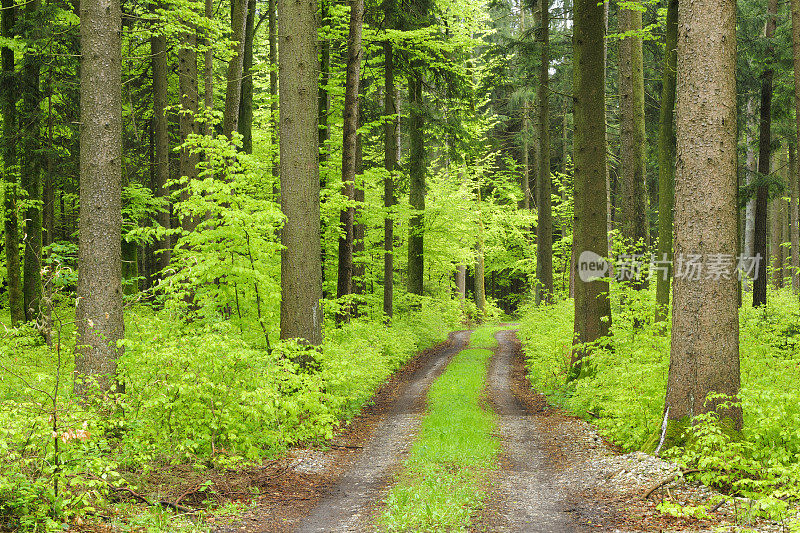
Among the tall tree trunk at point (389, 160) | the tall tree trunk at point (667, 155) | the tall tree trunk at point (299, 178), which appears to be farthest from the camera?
the tall tree trunk at point (389, 160)

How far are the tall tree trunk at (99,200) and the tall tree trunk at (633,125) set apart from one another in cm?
1282

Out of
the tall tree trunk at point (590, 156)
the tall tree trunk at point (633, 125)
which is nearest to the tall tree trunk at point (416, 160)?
the tall tree trunk at point (633, 125)

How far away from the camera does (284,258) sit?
955 centimetres

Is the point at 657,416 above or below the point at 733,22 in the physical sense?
below

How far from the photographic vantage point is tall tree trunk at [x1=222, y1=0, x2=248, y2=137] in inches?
519

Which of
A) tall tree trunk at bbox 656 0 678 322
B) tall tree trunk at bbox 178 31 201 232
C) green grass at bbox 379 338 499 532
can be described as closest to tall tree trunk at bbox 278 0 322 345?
green grass at bbox 379 338 499 532

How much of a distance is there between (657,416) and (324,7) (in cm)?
1463

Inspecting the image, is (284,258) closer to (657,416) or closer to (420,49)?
(657,416)

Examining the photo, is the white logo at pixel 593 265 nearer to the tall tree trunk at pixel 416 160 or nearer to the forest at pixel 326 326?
the forest at pixel 326 326

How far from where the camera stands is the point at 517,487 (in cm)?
682

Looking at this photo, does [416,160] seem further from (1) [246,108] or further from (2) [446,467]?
(2) [446,467]

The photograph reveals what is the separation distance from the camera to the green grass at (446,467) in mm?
5430

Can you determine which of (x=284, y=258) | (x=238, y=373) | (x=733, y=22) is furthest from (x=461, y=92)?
(x=238, y=373)

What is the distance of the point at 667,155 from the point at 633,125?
4.26 m
